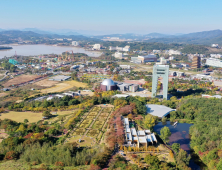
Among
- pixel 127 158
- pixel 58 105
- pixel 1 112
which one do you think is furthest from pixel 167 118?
pixel 1 112

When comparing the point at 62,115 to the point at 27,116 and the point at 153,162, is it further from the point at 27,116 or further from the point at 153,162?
the point at 153,162

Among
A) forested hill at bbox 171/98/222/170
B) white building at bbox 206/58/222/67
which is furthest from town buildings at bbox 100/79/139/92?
white building at bbox 206/58/222/67

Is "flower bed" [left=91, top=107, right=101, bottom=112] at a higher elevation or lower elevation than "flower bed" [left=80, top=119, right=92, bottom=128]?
higher

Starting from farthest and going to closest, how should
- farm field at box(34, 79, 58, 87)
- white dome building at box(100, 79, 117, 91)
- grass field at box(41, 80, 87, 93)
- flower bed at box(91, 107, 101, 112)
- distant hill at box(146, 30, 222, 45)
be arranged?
distant hill at box(146, 30, 222, 45)
farm field at box(34, 79, 58, 87)
grass field at box(41, 80, 87, 93)
white dome building at box(100, 79, 117, 91)
flower bed at box(91, 107, 101, 112)

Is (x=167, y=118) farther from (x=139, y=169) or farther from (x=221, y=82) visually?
(x=221, y=82)

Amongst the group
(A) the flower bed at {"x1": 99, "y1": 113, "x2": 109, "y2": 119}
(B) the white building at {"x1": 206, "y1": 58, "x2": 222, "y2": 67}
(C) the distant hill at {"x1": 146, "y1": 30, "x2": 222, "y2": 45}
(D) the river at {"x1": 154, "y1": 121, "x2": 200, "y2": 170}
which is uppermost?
(C) the distant hill at {"x1": 146, "y1": 30, "x2": 222, "y2": 45}

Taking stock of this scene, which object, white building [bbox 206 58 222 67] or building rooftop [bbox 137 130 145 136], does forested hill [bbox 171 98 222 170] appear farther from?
white building [bbox 206 58 222 67]

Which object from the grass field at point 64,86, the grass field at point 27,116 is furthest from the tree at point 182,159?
the grass field at point 64,86
